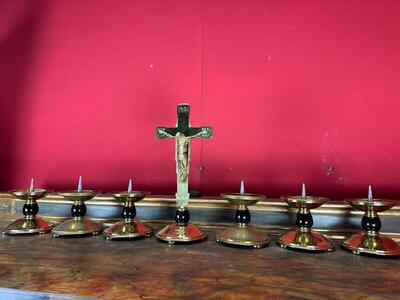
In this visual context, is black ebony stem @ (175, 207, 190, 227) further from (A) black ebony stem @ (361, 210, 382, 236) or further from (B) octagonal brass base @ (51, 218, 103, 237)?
(A) black ebony stem @ (361, 210, 382, 236)

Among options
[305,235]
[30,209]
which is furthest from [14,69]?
[305,235]

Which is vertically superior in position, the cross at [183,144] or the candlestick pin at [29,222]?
the cross at [183,144]

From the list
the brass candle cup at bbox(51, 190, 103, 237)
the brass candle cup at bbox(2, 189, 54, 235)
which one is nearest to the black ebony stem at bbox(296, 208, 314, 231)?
the brass candle cup at bbox(51, 190, 103, 237)

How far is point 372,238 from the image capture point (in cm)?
66

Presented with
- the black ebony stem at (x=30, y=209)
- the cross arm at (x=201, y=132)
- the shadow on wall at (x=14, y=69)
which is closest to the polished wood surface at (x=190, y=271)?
the black ebony stem at (x=30, y=209)

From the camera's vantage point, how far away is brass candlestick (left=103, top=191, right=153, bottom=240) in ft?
2.51

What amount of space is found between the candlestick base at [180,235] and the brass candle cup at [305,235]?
184 mm

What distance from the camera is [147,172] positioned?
1014mm

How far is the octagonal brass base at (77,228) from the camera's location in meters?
0.79

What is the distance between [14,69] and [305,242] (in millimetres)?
1135

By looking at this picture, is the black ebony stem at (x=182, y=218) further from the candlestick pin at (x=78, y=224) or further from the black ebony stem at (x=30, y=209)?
the black ebony stem at (x=30, y=209)

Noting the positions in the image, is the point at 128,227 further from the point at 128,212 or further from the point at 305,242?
the point at 305,242

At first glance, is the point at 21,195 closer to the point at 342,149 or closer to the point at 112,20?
the point at 112,20

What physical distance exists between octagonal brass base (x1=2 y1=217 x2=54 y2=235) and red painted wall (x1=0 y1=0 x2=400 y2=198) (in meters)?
0.23
